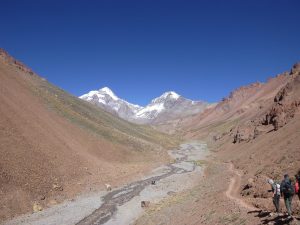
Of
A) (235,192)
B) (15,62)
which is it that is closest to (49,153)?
(235,192)

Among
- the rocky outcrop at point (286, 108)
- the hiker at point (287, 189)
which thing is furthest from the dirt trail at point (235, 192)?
the rocky outcrop at point (286, 108)

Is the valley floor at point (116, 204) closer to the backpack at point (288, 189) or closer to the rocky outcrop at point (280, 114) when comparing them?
the backpack at point (288, 189)

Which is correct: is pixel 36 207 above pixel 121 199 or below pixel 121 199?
above

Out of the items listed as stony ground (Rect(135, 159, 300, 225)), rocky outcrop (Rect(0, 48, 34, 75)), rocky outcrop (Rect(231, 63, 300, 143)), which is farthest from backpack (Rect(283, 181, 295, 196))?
rocky outcrop (Rect(0, 48, 34, 75))

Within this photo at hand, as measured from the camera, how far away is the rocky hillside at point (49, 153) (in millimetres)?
42969

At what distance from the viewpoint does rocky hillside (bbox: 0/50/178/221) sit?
A: 42969mm

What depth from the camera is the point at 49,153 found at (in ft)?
182

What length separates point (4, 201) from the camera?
38.3 metres

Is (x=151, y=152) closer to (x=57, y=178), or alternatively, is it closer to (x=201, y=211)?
(x=57, y=178)

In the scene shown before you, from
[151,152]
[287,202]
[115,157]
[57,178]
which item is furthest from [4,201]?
[151,152]

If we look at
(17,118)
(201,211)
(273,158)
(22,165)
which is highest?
(17,118)

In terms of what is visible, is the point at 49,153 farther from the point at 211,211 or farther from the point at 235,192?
the point at 211,211

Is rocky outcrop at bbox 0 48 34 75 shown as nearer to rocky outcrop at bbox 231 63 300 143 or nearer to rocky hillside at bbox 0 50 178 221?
rocky hillside at bbox 0 50 178 221

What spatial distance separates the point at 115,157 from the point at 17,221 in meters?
38.5
